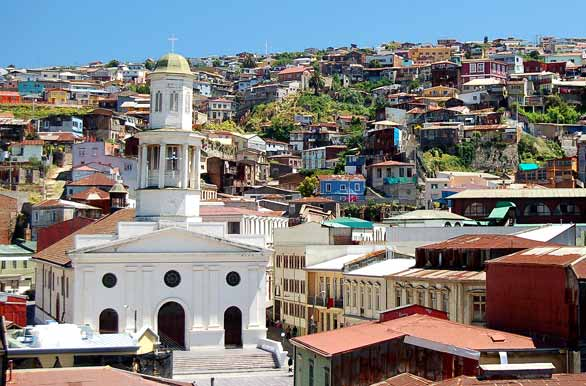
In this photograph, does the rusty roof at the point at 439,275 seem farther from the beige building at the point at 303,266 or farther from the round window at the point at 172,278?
the beige building at the point at 303,266

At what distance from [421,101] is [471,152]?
22202 mm

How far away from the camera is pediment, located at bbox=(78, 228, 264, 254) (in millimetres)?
48344

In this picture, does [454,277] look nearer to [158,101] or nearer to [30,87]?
[158,101]

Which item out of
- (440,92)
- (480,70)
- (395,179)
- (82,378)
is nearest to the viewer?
(82,378)

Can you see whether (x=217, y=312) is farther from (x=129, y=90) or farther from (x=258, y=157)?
(x=129, y=90)

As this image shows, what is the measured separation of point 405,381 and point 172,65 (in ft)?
104

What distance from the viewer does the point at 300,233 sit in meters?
64.1

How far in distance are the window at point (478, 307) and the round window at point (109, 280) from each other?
18341mm

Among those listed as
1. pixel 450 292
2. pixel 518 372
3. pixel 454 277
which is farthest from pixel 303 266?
pixel 518 372

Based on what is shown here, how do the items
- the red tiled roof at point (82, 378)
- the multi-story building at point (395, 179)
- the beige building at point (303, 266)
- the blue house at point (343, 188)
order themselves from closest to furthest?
the red tiled roof at point (82, 378)
the beige building at point (303, 266)
the blue house at point (343, 188)
the multi-story building at point (395, 179)

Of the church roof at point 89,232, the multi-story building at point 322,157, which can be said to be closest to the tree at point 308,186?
the multi-story building at point 322,157

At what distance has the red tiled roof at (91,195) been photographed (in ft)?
290

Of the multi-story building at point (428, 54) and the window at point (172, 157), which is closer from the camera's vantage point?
the window at point (172, 157)

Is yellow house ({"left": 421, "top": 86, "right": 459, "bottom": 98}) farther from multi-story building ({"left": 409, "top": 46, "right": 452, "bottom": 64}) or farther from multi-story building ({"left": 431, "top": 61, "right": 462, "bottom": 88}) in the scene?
multi-story building ({"left": 409, "top": 46, "right": 452, "bottom": 64})
